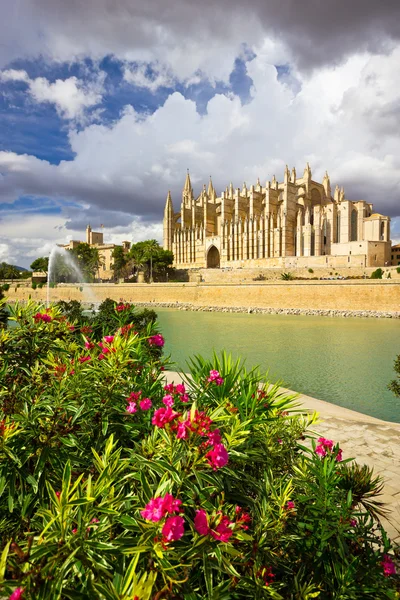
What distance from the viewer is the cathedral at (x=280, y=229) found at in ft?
140

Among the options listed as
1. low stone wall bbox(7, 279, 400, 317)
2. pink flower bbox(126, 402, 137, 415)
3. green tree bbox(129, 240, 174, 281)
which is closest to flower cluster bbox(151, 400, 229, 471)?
pink flower bbox(126, 402, 137, 415)

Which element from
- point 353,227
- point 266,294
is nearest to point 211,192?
point 353,227

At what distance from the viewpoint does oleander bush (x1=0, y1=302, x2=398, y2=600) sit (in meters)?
1.18

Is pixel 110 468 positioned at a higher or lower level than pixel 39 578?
higher

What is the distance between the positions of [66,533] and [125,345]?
1.11 meters

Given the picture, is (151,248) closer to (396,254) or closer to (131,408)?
(396,254)

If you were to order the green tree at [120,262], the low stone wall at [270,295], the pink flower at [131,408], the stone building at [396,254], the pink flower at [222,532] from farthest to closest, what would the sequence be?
the green tree at [120,262] → the stone building at [396,254] → the low stone wall at [270,295] → the pink flower at [131,408] → the pink flower at [222,532]

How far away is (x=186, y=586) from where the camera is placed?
4.15 feet

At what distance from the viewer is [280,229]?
159ft

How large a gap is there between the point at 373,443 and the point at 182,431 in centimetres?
435

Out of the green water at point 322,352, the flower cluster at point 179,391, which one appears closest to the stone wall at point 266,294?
the green water at point 322,352

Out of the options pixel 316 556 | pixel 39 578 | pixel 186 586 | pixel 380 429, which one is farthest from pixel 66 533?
pixel 380 429

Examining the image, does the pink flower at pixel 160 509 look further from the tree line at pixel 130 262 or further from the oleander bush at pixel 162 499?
the tree line at pixel 130 262

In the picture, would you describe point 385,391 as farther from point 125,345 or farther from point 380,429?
point 125,345
